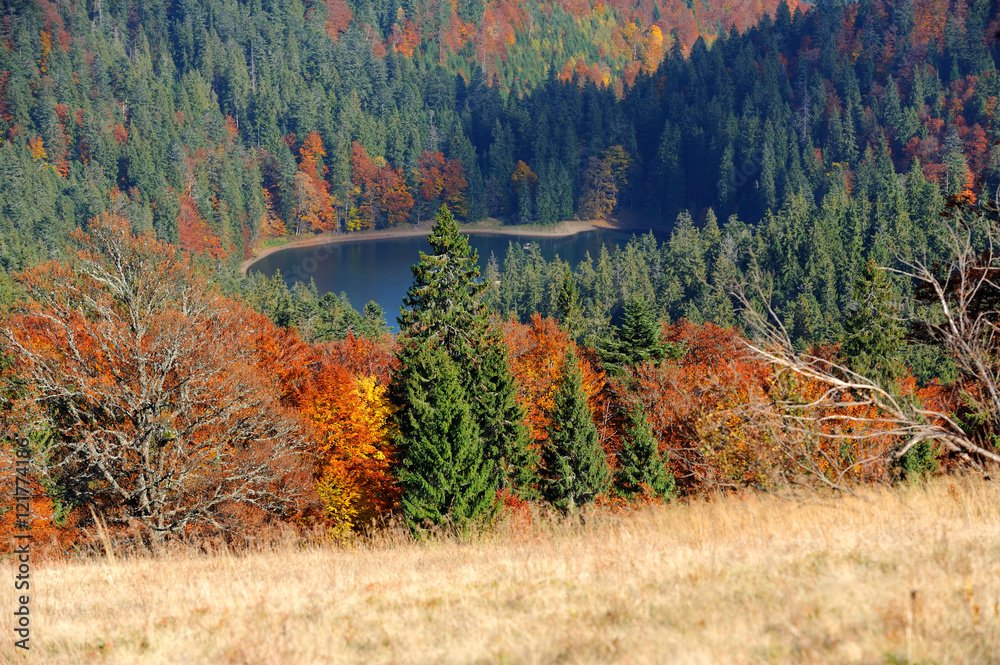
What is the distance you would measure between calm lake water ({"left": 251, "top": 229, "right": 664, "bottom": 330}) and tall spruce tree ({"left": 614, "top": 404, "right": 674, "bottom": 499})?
8763cm

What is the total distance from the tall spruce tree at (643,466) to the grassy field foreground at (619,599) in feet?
67.1

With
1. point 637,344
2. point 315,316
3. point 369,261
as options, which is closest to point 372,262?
point 369,261

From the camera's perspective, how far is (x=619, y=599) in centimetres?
885

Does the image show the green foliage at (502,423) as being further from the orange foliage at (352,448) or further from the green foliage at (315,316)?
the green foliage at (315,316)

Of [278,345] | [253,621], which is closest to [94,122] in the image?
[278,345]

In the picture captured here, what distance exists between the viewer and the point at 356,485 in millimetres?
40438

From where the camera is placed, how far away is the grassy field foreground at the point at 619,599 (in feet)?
23.8

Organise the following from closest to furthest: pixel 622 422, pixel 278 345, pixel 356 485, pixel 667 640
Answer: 1. pixel 667 640
2. pixel 356 485
3. pixel 622 422
4. pixel 278 345

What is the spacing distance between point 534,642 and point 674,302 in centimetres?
10504

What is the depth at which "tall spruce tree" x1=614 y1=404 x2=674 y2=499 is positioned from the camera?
33.5 metres

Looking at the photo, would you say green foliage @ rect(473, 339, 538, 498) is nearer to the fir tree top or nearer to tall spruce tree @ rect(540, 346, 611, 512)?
tall spruce tree @ rect(540, 346, 611, 512)

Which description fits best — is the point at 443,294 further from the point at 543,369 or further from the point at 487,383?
the point at 543,369

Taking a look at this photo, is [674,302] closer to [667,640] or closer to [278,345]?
[278,345]

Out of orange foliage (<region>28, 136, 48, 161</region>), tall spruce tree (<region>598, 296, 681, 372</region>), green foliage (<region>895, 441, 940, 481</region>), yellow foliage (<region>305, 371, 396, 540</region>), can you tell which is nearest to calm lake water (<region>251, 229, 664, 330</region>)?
orange foliage (<region>28, 136, 48, 161</region>)
